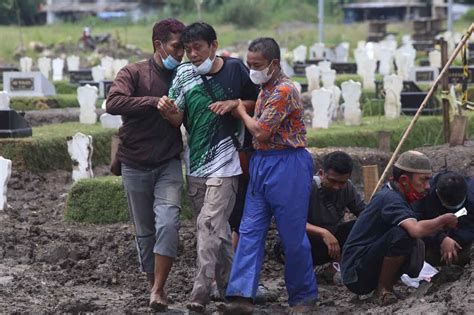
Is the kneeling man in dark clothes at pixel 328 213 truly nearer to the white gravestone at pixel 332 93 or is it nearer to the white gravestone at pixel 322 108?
the white gravestone at pixel 322 108

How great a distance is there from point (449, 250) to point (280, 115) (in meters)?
1.35

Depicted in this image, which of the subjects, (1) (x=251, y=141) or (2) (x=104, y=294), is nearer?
(1) (x=251, y=141)

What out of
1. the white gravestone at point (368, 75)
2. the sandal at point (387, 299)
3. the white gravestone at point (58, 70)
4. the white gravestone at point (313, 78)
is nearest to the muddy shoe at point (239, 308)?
the sandal at point (387, 299)

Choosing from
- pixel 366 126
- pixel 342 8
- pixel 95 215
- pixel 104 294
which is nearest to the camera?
pixel 104 294

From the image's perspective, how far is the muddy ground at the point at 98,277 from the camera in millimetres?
8016

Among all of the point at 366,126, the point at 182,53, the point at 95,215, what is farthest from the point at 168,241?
the point at 366,126

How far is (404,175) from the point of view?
8.02 m

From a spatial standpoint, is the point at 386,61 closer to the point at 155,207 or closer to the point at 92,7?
the point at 155,207

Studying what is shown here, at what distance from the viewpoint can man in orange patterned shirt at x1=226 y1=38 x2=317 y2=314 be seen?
8.04 metres

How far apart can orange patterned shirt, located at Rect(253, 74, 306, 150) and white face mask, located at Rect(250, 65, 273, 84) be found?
0.19 feet

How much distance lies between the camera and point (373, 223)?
26.9 feet

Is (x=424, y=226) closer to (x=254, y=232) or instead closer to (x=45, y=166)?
(x=254, y=232)

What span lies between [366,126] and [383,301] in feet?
29.0

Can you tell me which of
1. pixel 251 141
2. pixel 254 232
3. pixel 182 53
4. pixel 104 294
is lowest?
pixel 104 294
